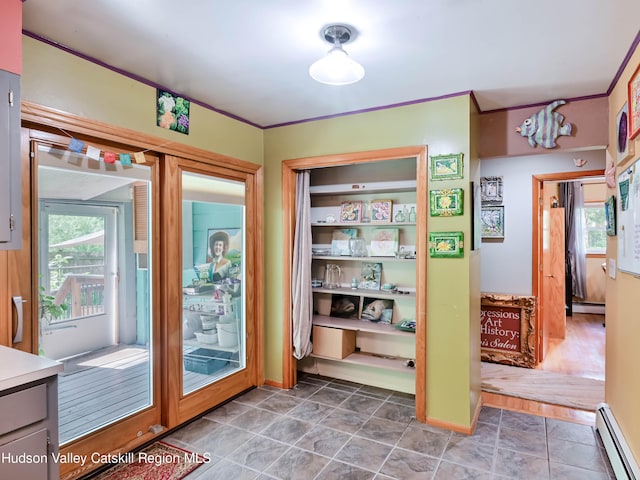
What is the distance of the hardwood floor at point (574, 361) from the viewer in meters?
3.12

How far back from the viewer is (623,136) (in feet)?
7.62

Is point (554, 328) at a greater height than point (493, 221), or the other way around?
point (493, 221)

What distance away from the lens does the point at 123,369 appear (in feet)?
8.60

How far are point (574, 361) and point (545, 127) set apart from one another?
297 centimetres

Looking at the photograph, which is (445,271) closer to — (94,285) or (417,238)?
(417,238)

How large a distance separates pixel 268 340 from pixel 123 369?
1.33 meters

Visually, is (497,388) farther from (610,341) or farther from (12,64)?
(12,64)

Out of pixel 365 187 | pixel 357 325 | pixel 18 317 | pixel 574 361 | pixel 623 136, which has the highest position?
pixel 623 136

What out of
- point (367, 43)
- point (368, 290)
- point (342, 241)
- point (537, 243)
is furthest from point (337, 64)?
point (537, 243)

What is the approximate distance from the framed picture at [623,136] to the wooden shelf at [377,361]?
7.16 ft

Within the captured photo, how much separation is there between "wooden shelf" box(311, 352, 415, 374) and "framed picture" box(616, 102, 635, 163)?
2181 millimetres

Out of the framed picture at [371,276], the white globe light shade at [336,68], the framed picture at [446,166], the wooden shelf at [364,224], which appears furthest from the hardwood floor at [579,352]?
the white globe light shade at [336,68]

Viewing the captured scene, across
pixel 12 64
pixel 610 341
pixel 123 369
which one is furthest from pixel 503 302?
→ pixel 12 64

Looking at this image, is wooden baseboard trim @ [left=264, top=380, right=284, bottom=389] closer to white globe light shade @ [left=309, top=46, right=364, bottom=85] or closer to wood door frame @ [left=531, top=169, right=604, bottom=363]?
white globe light shade @ [left=309, top=46, right=364, bottom=85]
